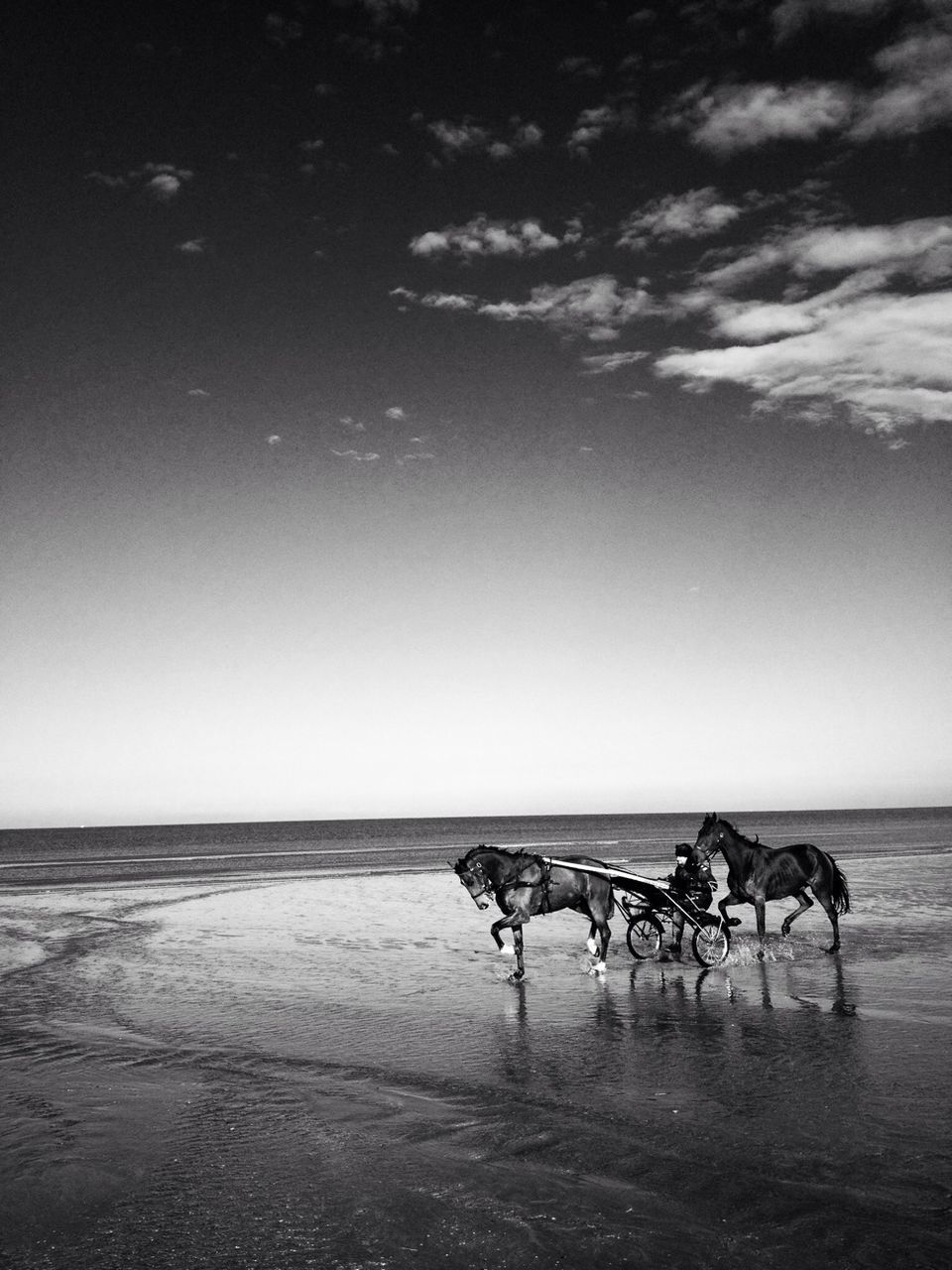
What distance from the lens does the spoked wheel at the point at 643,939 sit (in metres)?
14.3

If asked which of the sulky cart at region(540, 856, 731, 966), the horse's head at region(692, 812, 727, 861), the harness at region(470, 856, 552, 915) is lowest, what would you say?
the sulky cart at region(540, 856, 731, 966)

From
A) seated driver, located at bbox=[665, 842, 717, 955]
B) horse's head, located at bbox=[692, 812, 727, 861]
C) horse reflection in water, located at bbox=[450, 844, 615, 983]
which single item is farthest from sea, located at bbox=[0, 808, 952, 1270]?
horse's head, located at bbox=[692, 812, 727, 861]

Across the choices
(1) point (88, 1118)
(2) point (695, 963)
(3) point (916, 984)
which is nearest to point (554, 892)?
(2) point (695, 963)

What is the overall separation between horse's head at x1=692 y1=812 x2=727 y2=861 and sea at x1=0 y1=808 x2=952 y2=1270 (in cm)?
170

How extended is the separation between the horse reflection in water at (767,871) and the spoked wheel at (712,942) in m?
0.45

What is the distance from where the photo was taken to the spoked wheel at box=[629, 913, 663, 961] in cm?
1426

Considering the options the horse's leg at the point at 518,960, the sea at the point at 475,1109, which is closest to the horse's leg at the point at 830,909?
the sea at the point at 475,1109

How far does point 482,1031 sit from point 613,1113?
9.72 ft

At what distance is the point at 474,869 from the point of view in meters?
12.4

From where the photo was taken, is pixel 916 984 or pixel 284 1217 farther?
pixel 916 984

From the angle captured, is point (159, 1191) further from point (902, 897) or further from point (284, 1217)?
point (902, 897)

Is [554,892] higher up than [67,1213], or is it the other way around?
[554,892]

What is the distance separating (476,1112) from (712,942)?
735 cm

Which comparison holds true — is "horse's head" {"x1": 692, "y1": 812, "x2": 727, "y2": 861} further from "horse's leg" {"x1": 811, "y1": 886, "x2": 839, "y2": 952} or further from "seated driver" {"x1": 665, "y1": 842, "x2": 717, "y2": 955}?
"horse's leg" {"x1": 811, "y1": 886, "x2": 839, "y2": 952}
